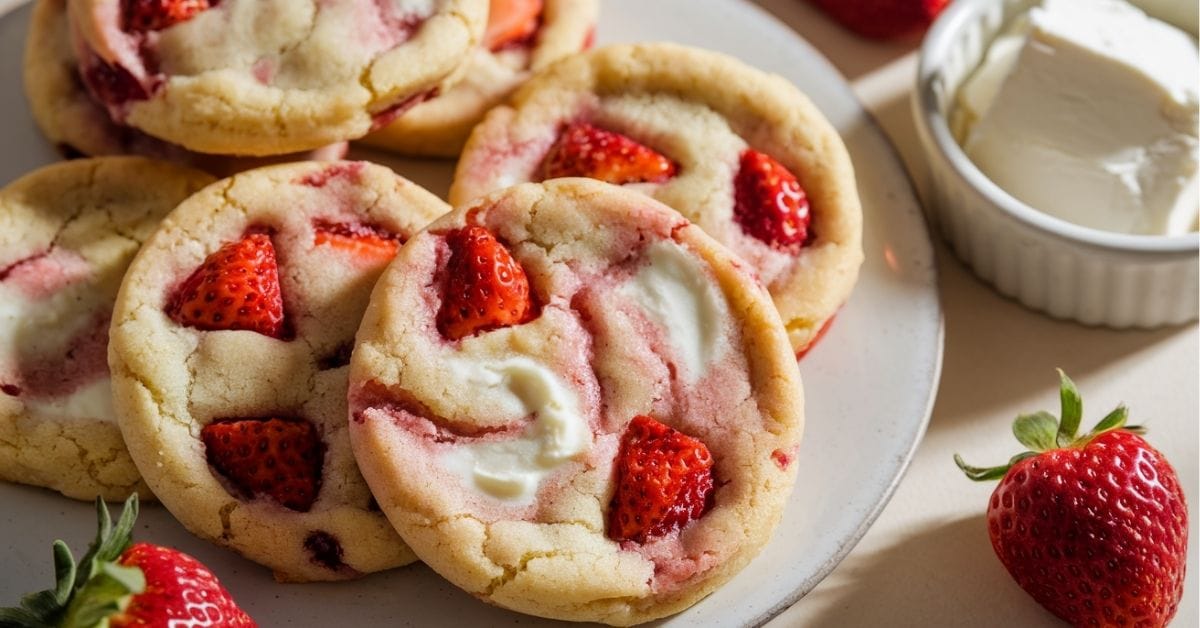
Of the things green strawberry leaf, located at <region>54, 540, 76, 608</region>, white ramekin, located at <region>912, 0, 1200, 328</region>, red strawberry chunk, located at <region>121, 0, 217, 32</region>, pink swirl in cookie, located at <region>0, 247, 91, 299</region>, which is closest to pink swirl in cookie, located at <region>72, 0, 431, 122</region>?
red strawberry chunk, located at <region>121, 0, 217, 32</region>

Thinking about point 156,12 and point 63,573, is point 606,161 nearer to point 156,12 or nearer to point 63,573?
point 156,12

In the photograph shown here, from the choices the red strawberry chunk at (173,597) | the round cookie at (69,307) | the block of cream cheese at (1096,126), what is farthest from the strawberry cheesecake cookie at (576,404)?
the block of cream cheese at (1096,126)

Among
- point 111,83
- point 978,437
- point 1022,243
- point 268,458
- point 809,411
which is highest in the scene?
point 111,83

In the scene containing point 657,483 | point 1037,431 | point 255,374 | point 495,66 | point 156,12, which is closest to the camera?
point 657,483

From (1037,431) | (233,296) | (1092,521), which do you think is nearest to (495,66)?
(233,296)

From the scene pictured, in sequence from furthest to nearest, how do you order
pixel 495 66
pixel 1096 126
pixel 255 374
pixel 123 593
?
pixel 495 66, pixel 1096 126, pixel 255 374, pixel 123 593

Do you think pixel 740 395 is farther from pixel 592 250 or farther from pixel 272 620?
pixel 272 620

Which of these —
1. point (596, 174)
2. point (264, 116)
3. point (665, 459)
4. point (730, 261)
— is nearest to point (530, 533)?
point (665, 459)

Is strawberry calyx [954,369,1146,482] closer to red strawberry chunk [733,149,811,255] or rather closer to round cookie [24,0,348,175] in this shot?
red strawberry chunk [733,149,811,255]
